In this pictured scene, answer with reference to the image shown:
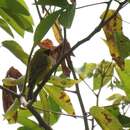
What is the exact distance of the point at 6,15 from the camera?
1.06 m

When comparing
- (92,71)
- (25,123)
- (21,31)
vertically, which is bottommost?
(25,123)

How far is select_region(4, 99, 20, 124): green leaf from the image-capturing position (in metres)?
0.93

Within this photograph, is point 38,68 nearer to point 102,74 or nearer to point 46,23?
point 46,23

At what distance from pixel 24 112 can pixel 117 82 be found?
0.97 ft

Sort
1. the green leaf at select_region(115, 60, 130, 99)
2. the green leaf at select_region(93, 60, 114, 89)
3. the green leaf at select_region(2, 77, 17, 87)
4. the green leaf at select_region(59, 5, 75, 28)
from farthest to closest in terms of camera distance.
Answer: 1. the green leaf at select_region(93, 60, 114, 89)
2. the green leaf at select_region(115, 60, 130, 99)
3. the green leaf at select_region(2, 77, 17, 87)
4. the green leaf at select_region(59, 5, 75, 28)

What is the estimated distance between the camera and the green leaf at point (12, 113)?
3.04 feet

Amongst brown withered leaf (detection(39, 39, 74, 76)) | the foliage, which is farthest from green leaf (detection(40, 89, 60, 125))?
brown withered leaf (detection(39, 39, 74, 76))

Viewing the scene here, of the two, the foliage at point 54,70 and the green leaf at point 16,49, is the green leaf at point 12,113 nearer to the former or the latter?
the foliage at point 54,70

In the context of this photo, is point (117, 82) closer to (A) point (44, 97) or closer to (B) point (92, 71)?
(B) point (92, 71)

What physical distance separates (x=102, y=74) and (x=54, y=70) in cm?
36

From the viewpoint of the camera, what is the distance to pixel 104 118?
935 mm

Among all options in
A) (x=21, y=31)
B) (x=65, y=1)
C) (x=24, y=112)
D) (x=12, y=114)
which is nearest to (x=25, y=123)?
(x=24, y=112)

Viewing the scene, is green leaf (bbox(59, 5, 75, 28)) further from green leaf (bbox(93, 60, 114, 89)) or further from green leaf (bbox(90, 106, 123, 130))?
green leaf (bbox(93, 60, 114, 89))

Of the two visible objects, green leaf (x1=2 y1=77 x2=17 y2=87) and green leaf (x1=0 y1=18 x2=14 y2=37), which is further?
green leaf (x1=0 y1=18 x2=14 y2=37)
